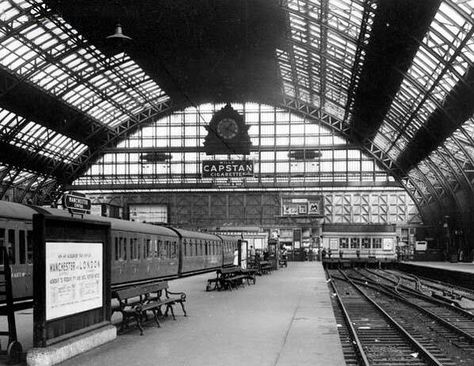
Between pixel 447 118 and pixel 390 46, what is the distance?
24.6 feet

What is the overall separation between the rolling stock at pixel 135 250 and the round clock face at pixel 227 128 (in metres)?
5.77

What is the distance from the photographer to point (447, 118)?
34.0 m

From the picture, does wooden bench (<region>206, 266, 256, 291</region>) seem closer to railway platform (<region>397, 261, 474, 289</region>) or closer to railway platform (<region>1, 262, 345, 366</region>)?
railway platform (<region>1, 262, 345, 366</region>)

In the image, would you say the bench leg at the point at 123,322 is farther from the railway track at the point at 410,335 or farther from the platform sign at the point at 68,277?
the railway track at the point at 410,335

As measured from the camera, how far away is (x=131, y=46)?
41.7 m

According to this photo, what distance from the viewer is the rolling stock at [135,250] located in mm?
15000

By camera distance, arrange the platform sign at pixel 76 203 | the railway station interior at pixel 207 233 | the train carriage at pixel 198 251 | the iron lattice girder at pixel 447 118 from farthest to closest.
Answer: the train carriage at pixel 198 251 < the iron lattice girder at pixel 447 118 < the platform sign at pixel 76 203 < the railway station interior at pixel 207 233

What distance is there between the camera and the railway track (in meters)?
11.5

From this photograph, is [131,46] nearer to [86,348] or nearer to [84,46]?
[84,46]

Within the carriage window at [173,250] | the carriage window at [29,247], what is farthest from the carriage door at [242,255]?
the carriage window at [29,247]

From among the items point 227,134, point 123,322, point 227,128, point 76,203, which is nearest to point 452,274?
point 227,134

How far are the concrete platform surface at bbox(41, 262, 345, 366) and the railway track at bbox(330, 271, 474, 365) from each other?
3.04ft

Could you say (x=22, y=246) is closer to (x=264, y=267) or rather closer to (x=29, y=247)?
(x=29, y=247)

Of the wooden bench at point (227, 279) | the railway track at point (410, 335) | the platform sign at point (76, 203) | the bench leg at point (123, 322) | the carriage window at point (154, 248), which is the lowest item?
the railway track at point (410, 335)
